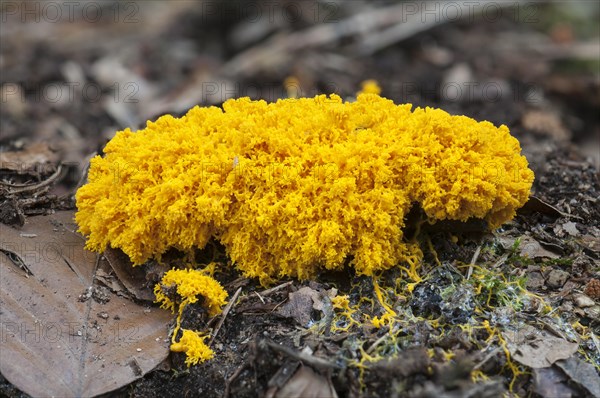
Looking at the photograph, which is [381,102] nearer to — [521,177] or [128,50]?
[521,177]

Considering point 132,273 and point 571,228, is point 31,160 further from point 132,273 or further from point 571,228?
point 571,228

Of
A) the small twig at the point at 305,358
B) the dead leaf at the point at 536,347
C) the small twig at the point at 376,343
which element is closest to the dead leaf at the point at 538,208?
the dead leaf at the point at 536,347

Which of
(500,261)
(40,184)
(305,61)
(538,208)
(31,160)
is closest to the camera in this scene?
(500,261)

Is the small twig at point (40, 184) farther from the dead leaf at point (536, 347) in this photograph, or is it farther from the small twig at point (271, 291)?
the dead leaf at point (536, 347)

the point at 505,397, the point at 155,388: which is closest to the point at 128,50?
the point at 155,388

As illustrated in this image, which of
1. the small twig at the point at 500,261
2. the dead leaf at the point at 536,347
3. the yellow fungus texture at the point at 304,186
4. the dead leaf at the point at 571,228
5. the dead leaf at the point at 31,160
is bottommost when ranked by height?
the dead leaf at the point at 536,347

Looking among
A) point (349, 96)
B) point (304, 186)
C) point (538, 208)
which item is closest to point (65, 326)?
point (304, 186)
